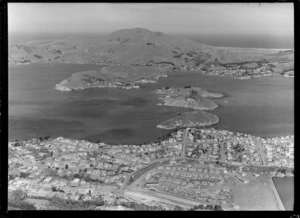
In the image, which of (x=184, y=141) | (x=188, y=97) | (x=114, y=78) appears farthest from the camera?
(x=114, y=78)

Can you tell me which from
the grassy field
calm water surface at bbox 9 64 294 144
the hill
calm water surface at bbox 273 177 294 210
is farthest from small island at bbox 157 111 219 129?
calm water surface at bbox 273 177 294 210

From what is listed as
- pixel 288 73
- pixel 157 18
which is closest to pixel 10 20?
pixel 157 18

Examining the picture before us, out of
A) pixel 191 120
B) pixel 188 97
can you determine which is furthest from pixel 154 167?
pixel 188 97

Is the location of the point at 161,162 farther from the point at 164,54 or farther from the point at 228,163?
the point at 164,54

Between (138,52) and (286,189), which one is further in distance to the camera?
(138,52)

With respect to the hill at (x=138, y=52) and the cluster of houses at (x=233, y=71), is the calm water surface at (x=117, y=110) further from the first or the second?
the hill at (x=138, y=52)

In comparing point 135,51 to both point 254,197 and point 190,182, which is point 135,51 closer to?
point 190,182
